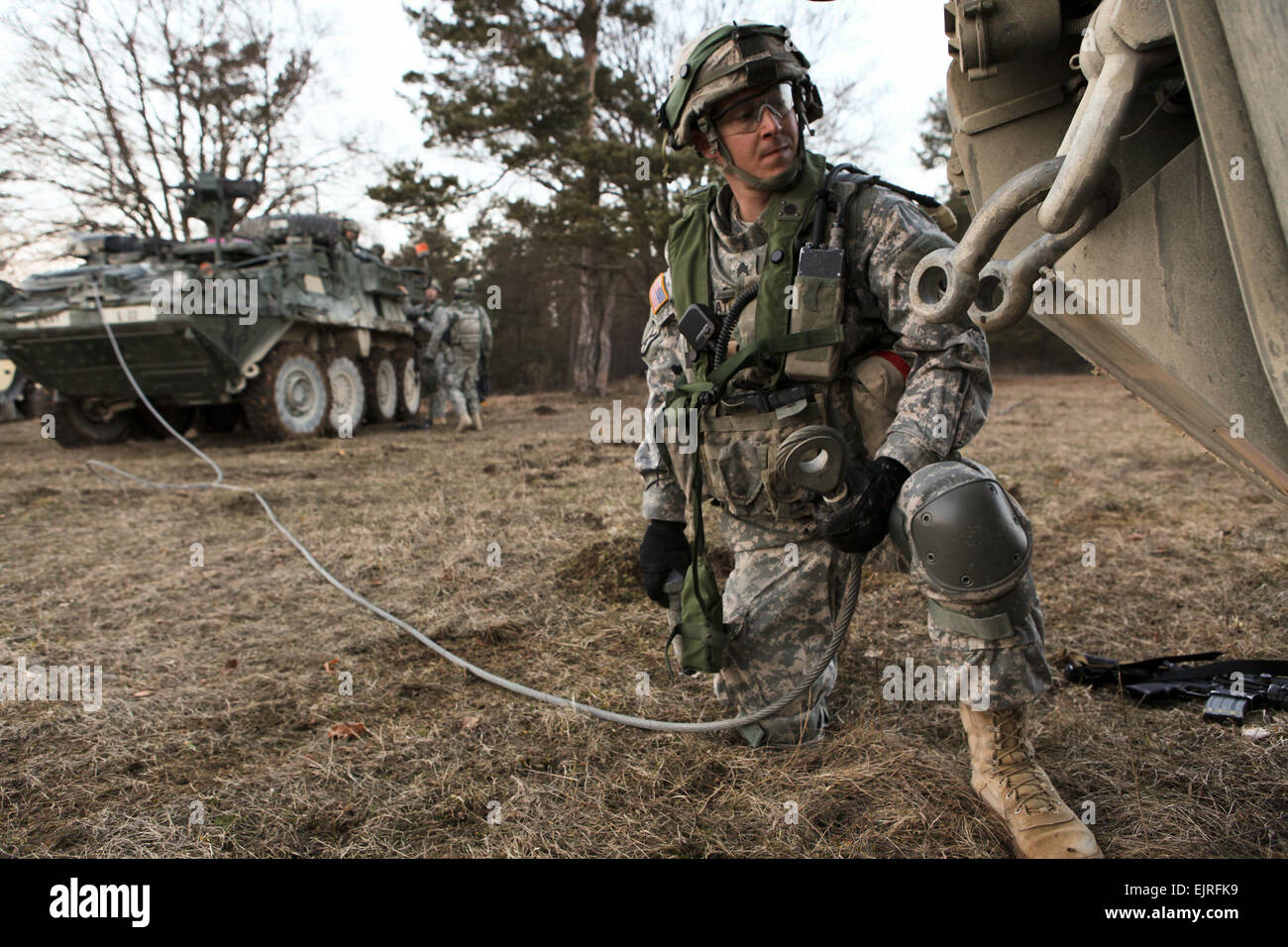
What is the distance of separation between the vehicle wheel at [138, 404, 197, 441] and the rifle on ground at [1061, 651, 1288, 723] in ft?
37.2

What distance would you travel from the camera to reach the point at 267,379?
10125mm

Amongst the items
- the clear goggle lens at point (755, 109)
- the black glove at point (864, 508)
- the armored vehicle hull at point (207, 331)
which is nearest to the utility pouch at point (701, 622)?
the black glove at point (864, 508)

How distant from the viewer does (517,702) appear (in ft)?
9.12

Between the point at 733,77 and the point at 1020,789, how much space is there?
5.84 ft

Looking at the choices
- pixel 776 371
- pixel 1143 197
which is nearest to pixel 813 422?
pixel 776 371

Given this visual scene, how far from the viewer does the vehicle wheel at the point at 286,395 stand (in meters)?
10.1

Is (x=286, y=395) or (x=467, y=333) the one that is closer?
(x=286, y=395)

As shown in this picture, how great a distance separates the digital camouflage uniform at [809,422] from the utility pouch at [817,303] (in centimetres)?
9

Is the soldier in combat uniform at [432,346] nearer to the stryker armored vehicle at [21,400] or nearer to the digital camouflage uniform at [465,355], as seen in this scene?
the digital camouflage uniform at [465,355]

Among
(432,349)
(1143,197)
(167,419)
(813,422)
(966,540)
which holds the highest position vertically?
(432,349)

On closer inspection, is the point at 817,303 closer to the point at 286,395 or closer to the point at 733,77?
the point at 733,77

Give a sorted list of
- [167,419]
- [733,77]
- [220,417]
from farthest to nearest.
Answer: [220,417] → [167,419] → [733,77]

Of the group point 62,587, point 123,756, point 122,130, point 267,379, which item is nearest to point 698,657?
point 123,756
